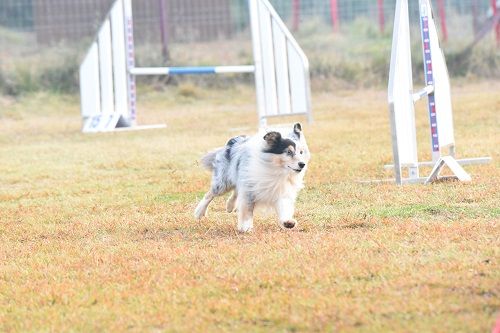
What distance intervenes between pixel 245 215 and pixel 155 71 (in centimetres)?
742

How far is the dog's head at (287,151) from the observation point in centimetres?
661

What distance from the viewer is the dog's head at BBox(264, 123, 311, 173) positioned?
260 inches

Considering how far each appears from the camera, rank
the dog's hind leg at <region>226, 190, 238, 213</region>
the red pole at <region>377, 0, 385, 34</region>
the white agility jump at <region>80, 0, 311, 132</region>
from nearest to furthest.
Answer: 1. the dog's hind leg at <region>226, 190, 238, 213</region>
2. the white agility jump at <region>80, 0, 311, 132</region>
3. the red pole at <region>377, 0, 385, 34</region>

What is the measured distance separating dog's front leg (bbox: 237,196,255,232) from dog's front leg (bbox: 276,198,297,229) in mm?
166

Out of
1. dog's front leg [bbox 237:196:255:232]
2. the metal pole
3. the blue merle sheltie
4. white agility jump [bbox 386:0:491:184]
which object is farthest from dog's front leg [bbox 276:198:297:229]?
the metal pole

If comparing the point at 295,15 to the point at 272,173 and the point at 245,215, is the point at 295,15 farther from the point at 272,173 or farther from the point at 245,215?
the point at 245,215

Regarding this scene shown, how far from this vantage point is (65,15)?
68.3 feet

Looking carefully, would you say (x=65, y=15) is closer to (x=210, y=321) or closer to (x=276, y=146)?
(x=276, y=146)

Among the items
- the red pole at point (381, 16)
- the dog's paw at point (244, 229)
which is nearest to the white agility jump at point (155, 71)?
the dog's paw at point (244, 229)

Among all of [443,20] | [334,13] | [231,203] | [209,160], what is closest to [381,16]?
[334,13]

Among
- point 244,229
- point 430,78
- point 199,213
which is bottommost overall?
point 244,229

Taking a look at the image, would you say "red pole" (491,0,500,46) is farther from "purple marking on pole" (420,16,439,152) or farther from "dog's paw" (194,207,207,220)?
"dog's paw" (194,207,207,220)

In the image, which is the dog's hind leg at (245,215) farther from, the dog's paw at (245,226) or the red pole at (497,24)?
the red pole at (497,24)

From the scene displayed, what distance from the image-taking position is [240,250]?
5.78 metres
